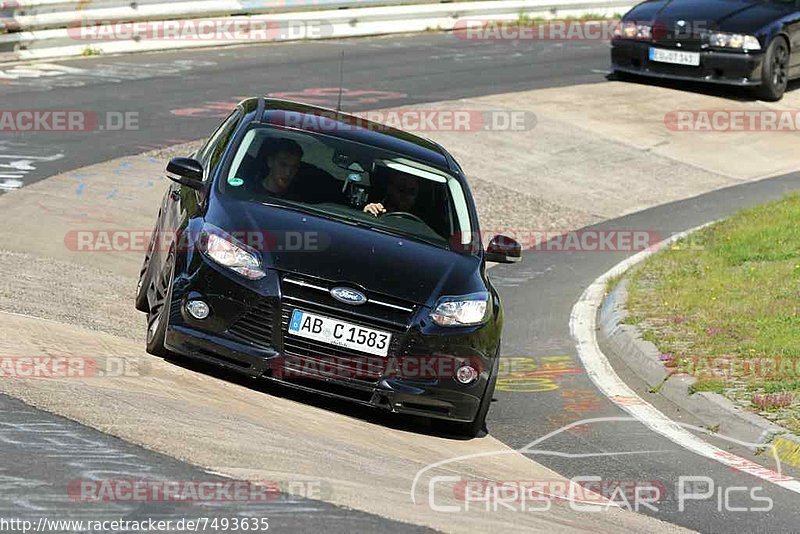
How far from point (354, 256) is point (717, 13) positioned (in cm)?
1399

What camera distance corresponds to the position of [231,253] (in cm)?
769

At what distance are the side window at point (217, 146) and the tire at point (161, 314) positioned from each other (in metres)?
0.72

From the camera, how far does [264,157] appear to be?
28.5 feet

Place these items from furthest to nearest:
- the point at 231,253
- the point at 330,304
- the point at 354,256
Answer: the point at 354,256 → the point at 231,253 → the point at 330,304

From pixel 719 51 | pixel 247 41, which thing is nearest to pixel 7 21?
pixel 247 41

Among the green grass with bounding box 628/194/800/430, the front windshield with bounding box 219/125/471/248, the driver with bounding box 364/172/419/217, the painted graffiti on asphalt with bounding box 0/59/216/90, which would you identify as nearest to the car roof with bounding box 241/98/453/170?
the front windshield with bounding box 219/125/471/248

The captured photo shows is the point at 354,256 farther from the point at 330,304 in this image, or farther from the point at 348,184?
the point at 348,184

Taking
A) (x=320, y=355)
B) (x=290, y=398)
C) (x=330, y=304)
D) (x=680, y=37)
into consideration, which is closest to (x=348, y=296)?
(x=330, y=304)

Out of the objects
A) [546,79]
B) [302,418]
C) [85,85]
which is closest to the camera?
[302,418]

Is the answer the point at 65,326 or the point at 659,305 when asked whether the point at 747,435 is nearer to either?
the point at 659,305

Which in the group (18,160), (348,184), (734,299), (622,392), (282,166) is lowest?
(622,392)

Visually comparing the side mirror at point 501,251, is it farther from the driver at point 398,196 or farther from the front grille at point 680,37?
the front grille at point 680,37

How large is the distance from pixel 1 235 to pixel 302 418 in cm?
486

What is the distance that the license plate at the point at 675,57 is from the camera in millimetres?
20219
